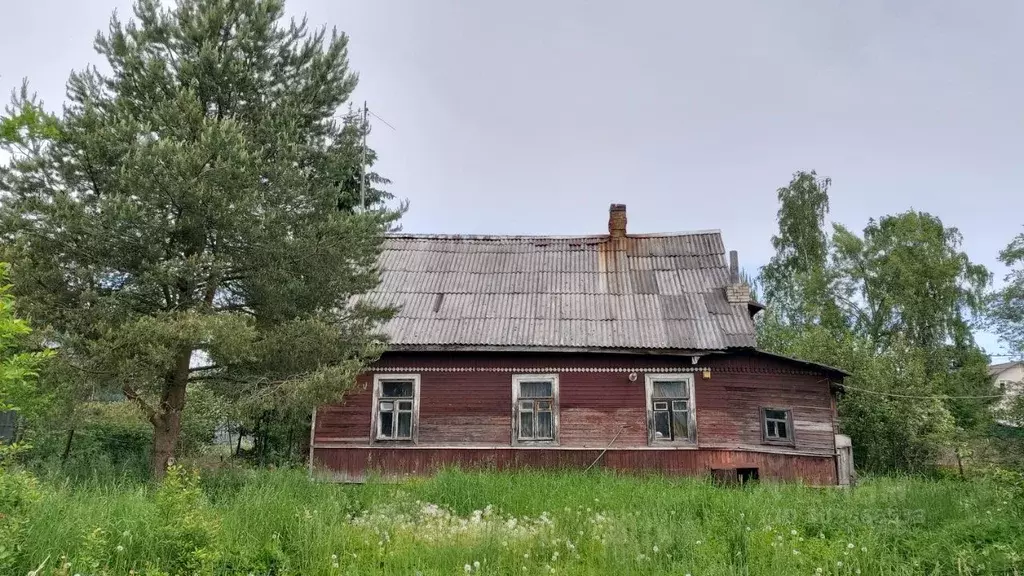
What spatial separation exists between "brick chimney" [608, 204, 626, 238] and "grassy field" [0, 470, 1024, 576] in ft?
33.3

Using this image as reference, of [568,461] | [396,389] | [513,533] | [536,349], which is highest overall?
[536,349]

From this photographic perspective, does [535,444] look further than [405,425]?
No

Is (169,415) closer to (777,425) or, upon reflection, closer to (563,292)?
(563,292)

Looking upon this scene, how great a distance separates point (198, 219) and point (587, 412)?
319 inches

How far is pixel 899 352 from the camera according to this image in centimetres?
2186

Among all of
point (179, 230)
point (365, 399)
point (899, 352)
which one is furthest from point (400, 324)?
point (899, 352)

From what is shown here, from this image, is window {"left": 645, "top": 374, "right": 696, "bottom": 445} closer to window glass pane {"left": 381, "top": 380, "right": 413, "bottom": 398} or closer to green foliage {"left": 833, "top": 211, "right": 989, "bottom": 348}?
window glass pane {"left": 381, "top": 380, "right": 413, "bottom": 398}

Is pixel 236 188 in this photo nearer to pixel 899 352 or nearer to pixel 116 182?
pixel 116 182

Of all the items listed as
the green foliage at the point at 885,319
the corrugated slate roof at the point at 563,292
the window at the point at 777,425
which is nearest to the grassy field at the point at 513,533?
the window at the point at 777,425

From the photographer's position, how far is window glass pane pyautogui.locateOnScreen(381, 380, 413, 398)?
531 inches

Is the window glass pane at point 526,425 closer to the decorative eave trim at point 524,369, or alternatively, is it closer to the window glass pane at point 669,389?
the decorative eave trim at point 524,369

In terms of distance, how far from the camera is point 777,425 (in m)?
13.2

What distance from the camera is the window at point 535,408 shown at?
43.1 feet

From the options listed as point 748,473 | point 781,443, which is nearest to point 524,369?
point 748,473
